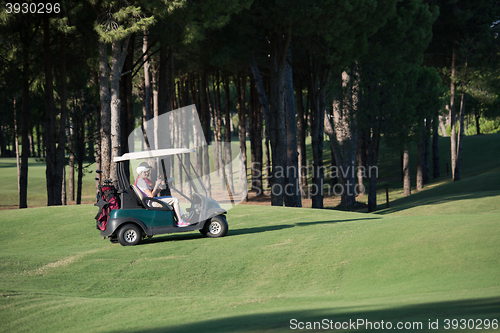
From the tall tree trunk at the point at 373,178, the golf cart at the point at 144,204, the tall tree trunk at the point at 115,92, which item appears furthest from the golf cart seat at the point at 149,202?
the tall tree trunk at the point at 373,178

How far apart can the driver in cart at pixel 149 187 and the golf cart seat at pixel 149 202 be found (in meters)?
0.06

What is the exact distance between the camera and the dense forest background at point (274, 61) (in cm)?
1500

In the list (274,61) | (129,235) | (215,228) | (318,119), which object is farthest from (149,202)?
(318,119)

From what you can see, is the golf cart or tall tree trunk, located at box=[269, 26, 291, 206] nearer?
the golf cart

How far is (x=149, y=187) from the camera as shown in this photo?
920 cm

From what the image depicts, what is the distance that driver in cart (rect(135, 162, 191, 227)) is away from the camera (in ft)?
29.8

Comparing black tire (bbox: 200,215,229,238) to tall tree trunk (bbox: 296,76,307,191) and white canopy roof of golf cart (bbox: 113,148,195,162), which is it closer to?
white canopy roof of golf cart (bbox: 113,148,195,162)

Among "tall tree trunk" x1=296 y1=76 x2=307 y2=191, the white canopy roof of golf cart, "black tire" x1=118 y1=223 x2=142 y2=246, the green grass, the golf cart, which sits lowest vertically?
the green grass

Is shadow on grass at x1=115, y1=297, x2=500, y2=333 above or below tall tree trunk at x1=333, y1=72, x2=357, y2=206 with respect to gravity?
below

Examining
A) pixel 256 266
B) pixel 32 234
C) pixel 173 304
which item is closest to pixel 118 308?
pixel 173 304

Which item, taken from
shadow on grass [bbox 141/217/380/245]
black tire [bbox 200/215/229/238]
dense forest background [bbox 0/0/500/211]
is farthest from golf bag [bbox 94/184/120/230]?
dense forest background [bbox 0/0/500/211]

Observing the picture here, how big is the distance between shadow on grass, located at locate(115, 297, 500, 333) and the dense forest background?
33.8 ft

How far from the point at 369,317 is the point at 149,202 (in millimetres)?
5802

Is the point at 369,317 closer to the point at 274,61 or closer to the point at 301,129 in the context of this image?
the point at 274,61
